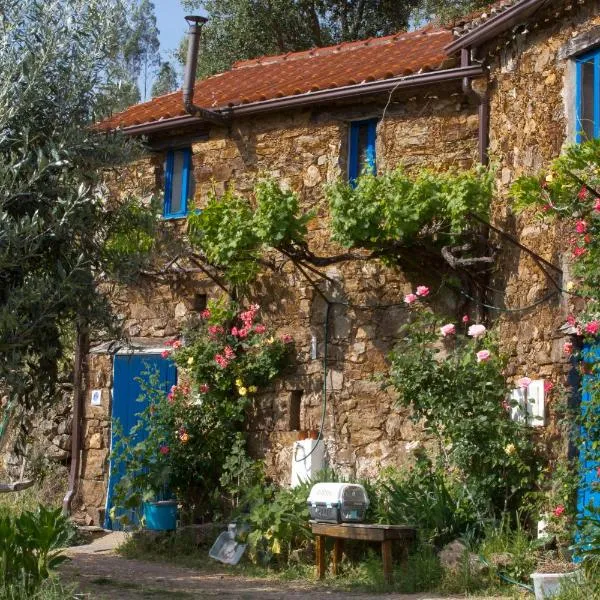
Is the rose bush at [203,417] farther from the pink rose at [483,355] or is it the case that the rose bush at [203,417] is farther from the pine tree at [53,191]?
the pine tree at [53,191]

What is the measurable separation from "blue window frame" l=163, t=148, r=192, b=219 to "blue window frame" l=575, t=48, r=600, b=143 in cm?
522

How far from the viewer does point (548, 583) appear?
8.16m

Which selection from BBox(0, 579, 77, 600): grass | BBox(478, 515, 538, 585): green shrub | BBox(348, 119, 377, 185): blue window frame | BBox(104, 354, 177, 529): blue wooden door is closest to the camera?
BBox(0, 579, 77, 600): grass

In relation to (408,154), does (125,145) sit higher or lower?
lower

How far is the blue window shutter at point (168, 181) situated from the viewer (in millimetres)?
13445

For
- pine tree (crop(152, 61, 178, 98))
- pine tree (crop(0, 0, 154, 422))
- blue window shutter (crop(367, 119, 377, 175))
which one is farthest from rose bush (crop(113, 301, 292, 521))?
pine tree (crop(152, 61, 178, 98))

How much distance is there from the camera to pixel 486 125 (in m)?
11.0

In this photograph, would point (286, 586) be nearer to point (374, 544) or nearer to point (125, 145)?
point (374, 544)

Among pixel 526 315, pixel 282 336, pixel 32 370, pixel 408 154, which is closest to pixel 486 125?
pixel 408 154

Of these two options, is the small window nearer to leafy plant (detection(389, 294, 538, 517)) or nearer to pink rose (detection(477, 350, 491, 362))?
leafy plant (detection(389, 294, 538, 517))

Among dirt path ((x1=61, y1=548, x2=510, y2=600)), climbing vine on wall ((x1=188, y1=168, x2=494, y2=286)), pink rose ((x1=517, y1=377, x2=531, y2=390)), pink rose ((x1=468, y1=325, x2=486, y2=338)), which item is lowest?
dirt path ((x1=61, y1=548, x2=510, y2=600))

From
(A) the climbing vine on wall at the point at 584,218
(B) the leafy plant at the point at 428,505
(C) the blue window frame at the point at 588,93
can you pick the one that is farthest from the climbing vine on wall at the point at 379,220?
(B) the leafy plant at the point at 428,505

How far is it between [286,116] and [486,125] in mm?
2466

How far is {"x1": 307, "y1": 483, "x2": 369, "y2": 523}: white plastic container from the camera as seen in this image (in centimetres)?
998
